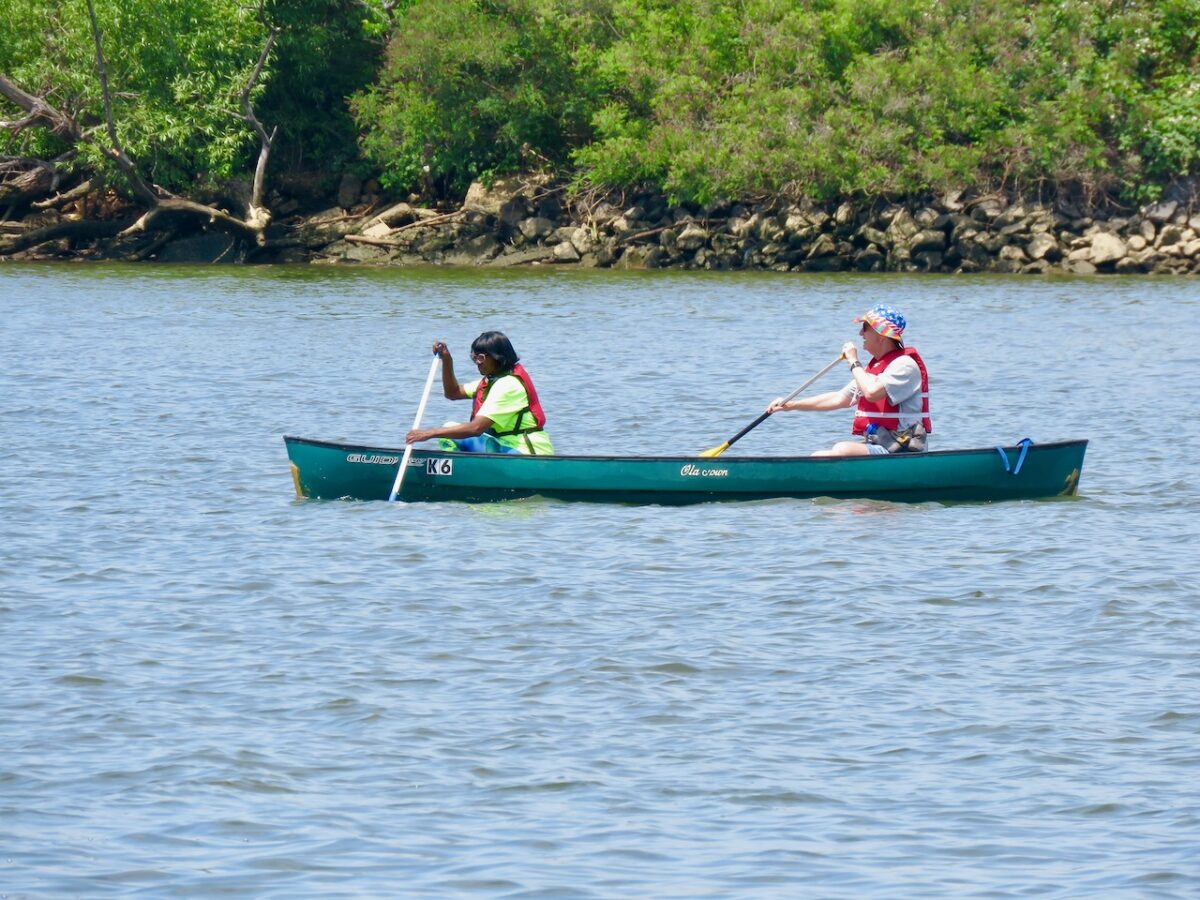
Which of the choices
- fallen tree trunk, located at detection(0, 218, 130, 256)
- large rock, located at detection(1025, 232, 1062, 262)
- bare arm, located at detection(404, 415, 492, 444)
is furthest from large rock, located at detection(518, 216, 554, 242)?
bare arm, located at detection(404, 415, 492, 444)

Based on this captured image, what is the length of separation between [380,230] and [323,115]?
12.8ft

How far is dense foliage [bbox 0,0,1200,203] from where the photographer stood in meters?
44.5

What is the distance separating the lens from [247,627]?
10062 mm

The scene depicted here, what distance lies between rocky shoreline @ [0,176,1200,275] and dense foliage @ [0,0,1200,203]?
0.82m

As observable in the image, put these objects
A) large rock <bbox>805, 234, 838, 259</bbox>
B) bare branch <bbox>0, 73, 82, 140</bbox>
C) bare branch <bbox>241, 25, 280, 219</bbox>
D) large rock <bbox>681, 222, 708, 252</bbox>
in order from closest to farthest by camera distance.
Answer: large rock <bbox>805, 234, 838, 259</bbox> → bare branch <bbox>0, 73, 82, 140</bbox> → bare branch <bbox>241, 25, 280, 219</bbox> → large rock <bbox>681, 222, 708, 252</bbox>

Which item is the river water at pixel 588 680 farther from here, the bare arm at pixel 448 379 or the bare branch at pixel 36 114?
the bare branch at pixel 36 114

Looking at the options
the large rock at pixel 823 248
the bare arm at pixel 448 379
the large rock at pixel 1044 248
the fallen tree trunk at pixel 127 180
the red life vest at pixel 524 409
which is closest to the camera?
the red life vest at pixel 524 409

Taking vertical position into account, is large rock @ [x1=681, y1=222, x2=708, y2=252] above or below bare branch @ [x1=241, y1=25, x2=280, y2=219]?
below

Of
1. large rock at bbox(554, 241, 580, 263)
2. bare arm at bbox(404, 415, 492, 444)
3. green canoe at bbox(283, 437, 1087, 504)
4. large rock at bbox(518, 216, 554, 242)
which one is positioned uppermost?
large rock at bbox(518, 216, 554, 242)

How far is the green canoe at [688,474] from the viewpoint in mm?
13469

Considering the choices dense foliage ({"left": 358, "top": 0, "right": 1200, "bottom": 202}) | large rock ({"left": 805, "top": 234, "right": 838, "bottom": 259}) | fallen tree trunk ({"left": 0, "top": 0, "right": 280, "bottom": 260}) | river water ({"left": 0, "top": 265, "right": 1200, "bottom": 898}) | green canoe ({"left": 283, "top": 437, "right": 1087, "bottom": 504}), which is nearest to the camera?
river water ({"left": 0, "top": 265, "right": 1200, "bottom": 898})

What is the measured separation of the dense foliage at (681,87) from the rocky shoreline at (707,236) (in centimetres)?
82

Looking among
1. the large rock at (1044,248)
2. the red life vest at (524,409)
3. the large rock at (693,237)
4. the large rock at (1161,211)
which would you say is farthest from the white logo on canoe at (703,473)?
the large rock at (693,237)

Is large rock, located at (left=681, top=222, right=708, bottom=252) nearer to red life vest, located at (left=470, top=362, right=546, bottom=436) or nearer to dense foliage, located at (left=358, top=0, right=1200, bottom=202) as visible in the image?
dense foliage, located at (left=358, top=0, right=1200, bottom=202)
